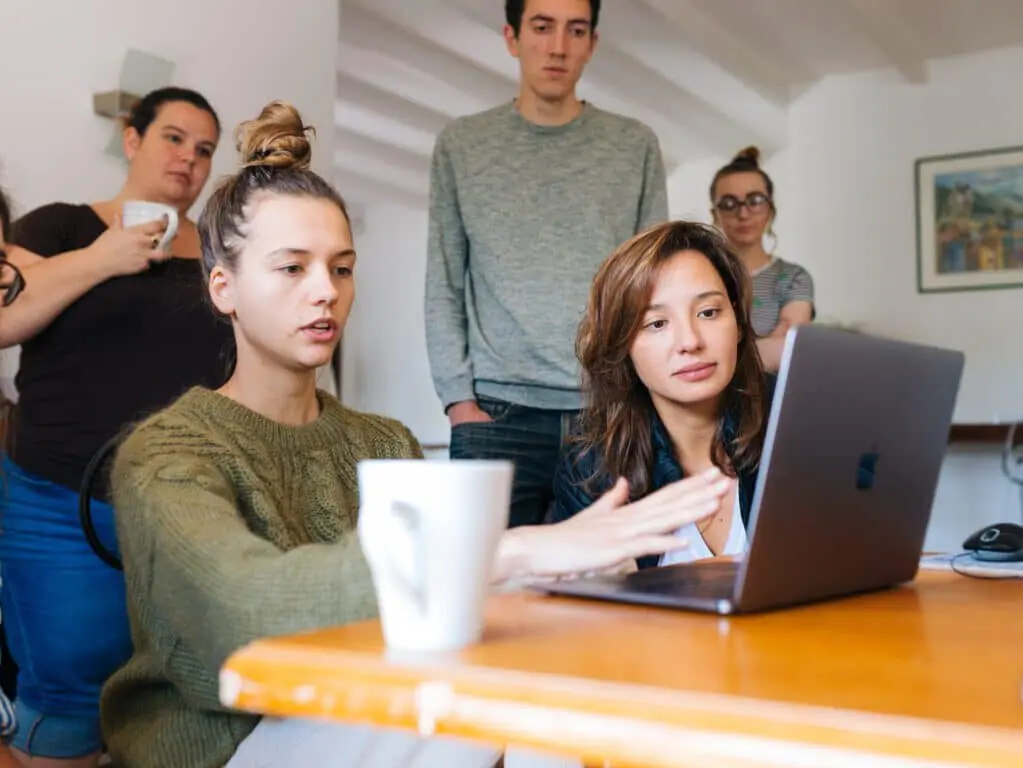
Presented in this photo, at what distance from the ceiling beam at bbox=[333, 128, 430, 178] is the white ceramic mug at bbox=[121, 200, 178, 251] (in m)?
4.63

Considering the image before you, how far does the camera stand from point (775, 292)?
2799 millimetres

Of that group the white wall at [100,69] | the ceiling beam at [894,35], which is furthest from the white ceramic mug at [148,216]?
the ceiling beam at [894,35]

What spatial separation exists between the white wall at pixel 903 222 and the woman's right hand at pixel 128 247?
4348 mm

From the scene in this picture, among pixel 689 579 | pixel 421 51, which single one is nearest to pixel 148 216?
pixel 689 579

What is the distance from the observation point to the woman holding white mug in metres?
1.59

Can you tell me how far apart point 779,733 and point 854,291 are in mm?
5608

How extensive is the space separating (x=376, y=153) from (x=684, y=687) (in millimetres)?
6456

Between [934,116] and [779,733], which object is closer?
[779,733]

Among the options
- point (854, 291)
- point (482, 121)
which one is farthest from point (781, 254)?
point (482, 121)

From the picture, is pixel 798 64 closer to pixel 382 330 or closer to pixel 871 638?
pixel 382 330

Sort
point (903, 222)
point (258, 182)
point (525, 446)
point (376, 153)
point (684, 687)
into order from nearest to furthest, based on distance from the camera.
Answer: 1. point (684, 687)
2. point (258, 182)
3. point (525, 446)
4. point (903, 222)
5. point (376, 153)

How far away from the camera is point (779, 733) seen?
426 millimetres

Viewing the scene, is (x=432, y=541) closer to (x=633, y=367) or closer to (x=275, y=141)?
(x=275, y=141)

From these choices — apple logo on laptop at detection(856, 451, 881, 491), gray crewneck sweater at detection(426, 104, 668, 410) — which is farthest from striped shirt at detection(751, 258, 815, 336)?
apple logo on laptop at detection(856, 451, 881, 491)
